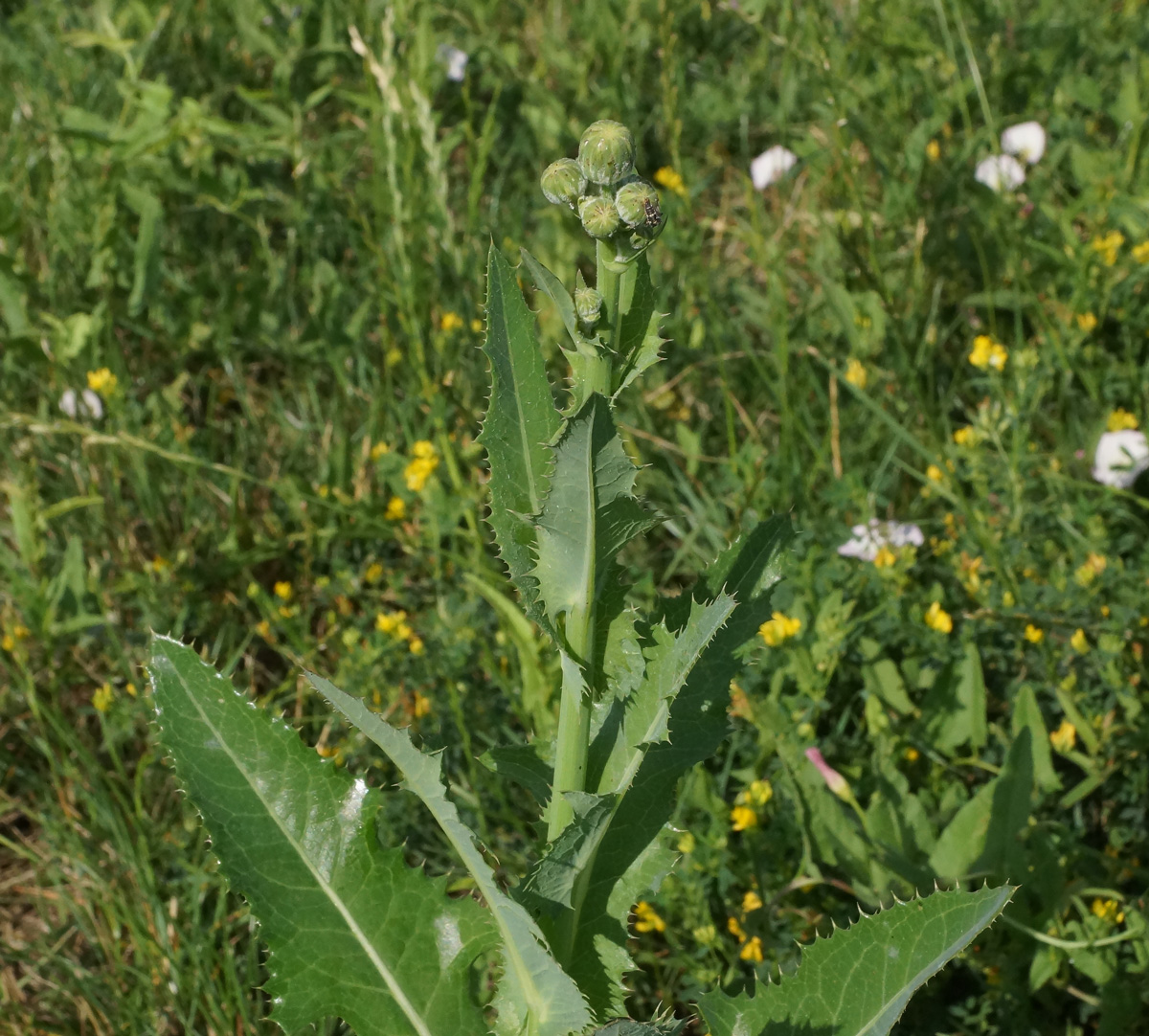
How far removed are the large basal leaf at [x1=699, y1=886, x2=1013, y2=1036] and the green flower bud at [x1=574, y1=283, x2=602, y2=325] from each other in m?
0.86

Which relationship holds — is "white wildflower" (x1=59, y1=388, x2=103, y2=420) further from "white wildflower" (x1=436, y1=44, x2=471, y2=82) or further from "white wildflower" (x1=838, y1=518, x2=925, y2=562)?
"white wildflower" (x1=838, y1=518, x2=925, y2=562)

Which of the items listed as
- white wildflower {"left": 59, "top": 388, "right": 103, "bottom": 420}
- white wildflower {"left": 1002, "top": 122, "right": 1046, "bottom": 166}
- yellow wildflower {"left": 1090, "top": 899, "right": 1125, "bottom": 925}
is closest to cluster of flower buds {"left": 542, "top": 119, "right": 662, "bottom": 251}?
yellow wildflower {"left": 1090, "top": 899, "right": 1125, "bottom": 925}

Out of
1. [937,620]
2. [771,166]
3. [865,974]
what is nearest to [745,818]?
[937,620]

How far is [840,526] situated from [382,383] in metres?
1.60

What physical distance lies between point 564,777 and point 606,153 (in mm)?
795

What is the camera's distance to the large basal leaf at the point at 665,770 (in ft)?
5.50

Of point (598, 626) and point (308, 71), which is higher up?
point (308, 71)

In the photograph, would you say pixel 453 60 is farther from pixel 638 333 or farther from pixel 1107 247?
pixel 638 333

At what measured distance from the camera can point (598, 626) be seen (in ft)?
5.10

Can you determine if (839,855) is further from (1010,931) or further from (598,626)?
(598,626)

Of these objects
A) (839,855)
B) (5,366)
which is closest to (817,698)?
(839,855)

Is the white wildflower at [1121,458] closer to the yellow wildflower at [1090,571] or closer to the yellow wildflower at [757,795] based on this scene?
the yellow wildflower at [1090,571]

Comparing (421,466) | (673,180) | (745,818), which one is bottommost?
(745,818)

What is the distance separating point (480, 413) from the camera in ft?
10.3
